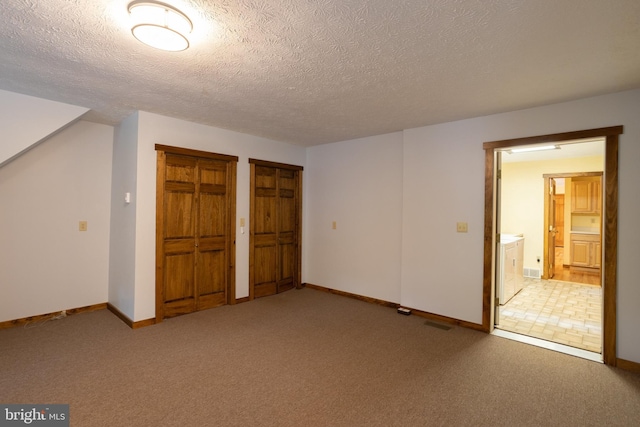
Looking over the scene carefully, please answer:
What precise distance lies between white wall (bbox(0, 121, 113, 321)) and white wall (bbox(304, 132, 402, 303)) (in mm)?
Result: 3239

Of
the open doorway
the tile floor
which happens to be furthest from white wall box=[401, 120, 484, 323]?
the tile floor

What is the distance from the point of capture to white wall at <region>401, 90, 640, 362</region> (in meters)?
2.77

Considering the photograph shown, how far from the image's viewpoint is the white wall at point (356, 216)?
14.8ft

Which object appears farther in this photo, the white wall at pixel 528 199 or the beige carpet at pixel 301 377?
the white wall at pixel 528 199

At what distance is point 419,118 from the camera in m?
3.74

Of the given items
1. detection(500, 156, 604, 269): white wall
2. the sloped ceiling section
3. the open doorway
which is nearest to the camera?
the sloped ceiling section

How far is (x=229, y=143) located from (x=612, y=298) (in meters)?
4.82

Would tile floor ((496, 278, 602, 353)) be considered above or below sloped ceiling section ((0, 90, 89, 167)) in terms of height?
below

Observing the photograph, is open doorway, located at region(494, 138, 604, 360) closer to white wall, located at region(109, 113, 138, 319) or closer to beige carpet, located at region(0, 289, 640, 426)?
beige carpet, located at region(0, 289, 640, 426)

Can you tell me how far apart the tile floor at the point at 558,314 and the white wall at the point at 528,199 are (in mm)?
950

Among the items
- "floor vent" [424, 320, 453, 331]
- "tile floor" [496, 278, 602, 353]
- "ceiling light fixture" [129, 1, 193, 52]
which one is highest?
"ceiling light fixture" [129, 1, 193, 52]

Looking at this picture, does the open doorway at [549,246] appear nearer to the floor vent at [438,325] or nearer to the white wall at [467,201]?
the white wall at [467,201]

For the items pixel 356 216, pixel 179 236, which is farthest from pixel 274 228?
pixel 179 236

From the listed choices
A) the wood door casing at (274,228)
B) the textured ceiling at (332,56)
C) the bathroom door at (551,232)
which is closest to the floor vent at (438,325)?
the wood door casing at (274,228)
